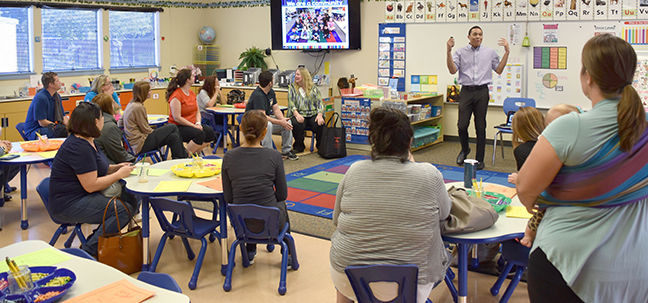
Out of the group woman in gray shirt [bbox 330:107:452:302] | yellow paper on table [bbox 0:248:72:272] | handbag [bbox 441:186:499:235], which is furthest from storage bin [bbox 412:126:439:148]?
yellow paper on table [bbox 0:248:72:272]

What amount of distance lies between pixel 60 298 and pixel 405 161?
4.59 ft

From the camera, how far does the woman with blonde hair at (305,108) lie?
24.7 ft

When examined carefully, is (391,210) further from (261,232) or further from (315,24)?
(315,24)

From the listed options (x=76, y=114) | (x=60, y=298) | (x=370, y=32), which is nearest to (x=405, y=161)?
(x=60, y=298)

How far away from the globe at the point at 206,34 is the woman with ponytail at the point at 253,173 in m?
7.85

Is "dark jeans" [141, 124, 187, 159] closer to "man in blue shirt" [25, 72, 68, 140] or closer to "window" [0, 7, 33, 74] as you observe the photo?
"man in blue shirt" [25, 72, 68, 140]

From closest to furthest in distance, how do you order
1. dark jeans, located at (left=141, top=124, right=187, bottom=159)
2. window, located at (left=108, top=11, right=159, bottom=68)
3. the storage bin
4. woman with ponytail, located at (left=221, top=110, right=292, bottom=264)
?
woman with ponytail, located at (left=221, top=110, right=292, bottom=264) → dark jeans, located at (left=141, top=124, right=187, bottom=159) → the storage bin → window, located at (left=108, top=11, right=159, bottom=68)

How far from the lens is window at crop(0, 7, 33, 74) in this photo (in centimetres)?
836

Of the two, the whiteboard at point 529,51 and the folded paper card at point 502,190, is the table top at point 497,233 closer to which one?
the folded paper card at point 502,190

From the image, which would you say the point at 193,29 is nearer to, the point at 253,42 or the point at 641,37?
the point at 253,42

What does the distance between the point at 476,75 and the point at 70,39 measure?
6729 mm

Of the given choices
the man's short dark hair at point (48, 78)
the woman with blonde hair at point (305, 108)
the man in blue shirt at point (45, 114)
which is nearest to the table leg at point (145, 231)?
the man in blue shirt at point (45, 114)

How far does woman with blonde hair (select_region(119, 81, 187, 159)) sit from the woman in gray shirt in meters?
3.93

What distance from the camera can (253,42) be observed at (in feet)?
34.3
